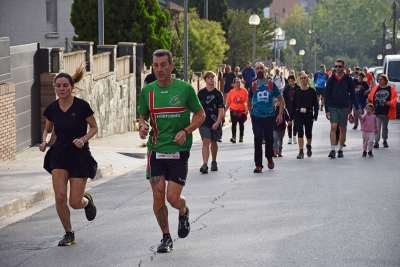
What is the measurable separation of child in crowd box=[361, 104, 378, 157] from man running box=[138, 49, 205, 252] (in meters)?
10.6

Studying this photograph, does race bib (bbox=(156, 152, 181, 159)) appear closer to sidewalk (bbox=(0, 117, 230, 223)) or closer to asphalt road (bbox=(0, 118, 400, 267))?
asphalt road (bbox=(0, 118, 400, 267))

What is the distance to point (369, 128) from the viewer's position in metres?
18.6

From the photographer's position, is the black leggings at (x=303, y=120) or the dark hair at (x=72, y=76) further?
the black leggings at (x=303, y=120)

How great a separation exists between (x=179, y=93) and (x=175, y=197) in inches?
37.2

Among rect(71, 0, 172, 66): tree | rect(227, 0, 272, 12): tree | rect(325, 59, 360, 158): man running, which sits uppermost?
rect(227, 0, 272, 12): tree

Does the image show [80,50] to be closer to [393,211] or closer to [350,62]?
[393,211]

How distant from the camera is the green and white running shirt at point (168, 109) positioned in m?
8.28

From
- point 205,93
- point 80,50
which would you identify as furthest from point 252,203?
point 80,50

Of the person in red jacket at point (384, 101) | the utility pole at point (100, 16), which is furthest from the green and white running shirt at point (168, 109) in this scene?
the utility pole at point (100, 16)

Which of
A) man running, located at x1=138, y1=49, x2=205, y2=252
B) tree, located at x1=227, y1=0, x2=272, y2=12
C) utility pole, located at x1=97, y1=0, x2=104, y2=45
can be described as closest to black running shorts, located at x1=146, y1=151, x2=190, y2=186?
man running, located at x1=138, y1=49, x2=205, y2=252

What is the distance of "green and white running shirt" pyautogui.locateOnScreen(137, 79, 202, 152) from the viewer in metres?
8.28

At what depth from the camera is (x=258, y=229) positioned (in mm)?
9492

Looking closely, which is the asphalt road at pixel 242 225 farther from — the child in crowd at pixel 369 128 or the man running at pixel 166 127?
the child in crowd at pixel 369 128

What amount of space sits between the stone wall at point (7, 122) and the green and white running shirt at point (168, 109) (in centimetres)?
869
